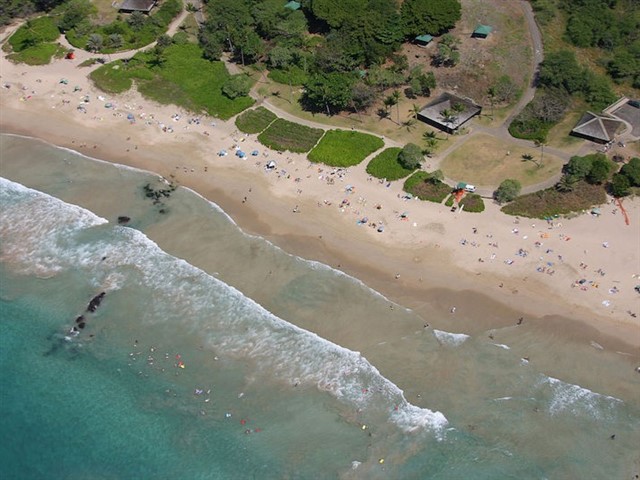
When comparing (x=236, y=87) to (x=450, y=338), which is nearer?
(x=450, y=338)

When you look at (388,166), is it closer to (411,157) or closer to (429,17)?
(411,157)

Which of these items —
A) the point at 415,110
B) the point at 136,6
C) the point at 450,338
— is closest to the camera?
the point at 450,338

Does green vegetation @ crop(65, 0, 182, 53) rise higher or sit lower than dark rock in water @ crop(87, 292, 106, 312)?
higher

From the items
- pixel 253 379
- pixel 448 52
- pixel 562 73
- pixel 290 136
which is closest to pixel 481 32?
pixel 448 52

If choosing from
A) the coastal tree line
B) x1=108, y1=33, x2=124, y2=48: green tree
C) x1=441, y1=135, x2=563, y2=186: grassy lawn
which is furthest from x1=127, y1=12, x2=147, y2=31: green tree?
x1=441, y1=135, x2=563, y2=186: grassy lawn

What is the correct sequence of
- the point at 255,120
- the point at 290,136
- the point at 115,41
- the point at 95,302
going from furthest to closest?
the point at 115,41 < the point at 255,120 < the point at 290,136 < the point at 95,302

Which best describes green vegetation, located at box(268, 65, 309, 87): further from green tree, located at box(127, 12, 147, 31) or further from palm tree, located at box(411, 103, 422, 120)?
green tree, located at box(127, 12, 147, 31)
